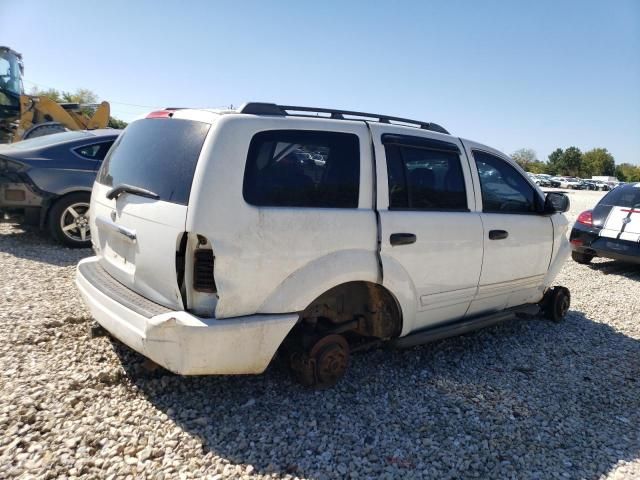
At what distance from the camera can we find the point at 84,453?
2518mm

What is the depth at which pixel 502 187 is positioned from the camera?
430cm

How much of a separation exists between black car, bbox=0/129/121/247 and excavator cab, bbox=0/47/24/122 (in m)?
10.6

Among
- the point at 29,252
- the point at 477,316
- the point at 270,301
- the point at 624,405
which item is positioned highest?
the point at 270,301

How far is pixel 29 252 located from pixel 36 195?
84 centimetres

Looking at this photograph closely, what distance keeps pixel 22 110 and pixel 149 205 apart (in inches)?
597

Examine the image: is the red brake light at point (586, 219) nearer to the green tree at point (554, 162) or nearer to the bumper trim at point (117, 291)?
the bumper trim at point (117, 291)

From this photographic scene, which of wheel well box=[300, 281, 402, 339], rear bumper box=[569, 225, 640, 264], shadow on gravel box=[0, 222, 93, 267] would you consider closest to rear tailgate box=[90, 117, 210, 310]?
wheel well box=[300, 281, 402, 339]

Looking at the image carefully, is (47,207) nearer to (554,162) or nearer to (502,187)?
(502,187)

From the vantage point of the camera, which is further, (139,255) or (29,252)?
(29,252)

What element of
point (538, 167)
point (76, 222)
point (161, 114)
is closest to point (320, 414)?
point (161, 114)

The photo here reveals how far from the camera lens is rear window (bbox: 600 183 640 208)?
7909mm

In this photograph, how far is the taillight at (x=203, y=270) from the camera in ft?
8.61

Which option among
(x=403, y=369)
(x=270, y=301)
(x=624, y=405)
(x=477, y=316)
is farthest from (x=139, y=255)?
(x=624, y=405)

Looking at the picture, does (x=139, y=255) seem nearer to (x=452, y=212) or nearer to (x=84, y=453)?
(x=84, y=453)
